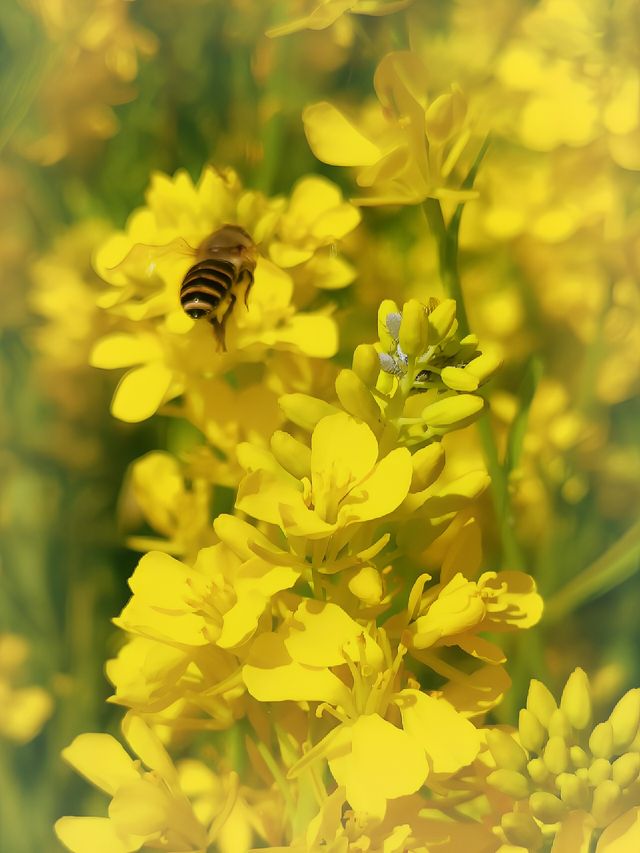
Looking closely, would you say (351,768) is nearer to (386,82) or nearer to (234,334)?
(234,334)

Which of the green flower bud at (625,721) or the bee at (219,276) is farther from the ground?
the bee at (219,276)

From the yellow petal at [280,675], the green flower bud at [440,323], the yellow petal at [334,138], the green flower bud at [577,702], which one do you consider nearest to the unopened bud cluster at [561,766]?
the green flower bud at [577,702]

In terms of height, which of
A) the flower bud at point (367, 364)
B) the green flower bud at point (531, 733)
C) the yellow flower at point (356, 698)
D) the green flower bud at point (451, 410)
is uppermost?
the flower bud at point (367, 364)

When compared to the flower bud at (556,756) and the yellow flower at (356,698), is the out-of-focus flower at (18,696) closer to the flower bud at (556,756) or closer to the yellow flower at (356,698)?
the yellow flower at (356,698)

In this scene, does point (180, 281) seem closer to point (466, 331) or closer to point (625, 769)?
point (466, 331)

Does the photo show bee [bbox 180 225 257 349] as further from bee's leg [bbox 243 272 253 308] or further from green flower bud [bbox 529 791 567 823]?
green flower bud [bbox 529 791 567 823]

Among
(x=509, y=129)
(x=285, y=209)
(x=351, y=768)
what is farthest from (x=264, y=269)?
(x=351, y=768)

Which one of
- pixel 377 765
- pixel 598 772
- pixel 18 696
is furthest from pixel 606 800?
pixel 18 696
